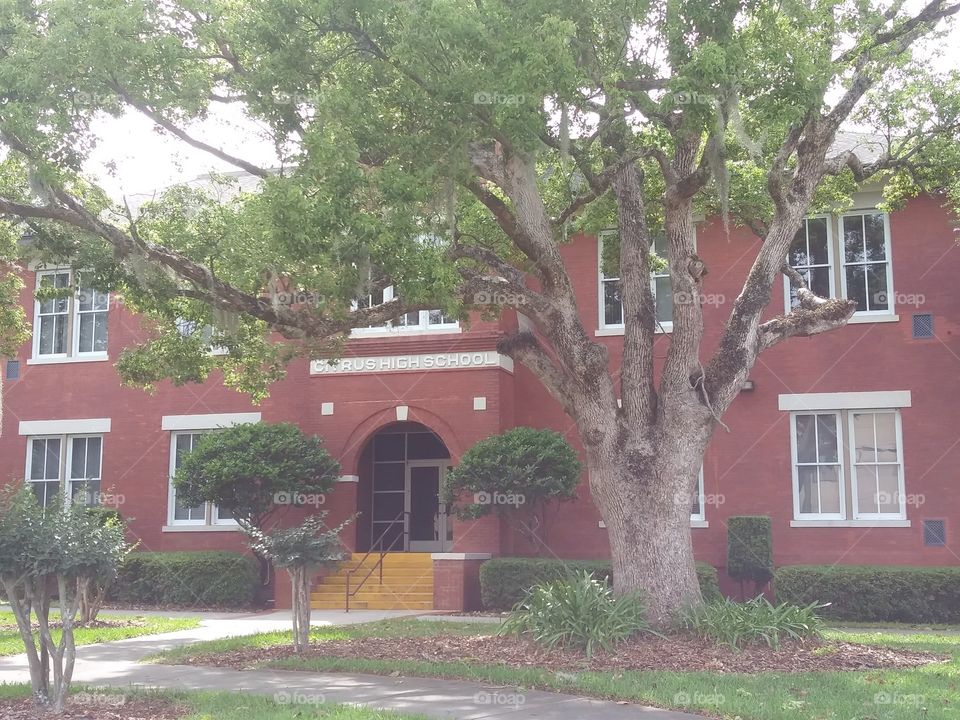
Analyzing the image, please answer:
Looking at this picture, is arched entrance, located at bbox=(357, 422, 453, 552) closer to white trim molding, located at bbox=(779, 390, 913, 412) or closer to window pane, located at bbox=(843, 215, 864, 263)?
white trim molding, located at bbox=(779, 390, 913, 412)

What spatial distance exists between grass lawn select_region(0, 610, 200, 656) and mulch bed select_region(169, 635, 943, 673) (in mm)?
2871

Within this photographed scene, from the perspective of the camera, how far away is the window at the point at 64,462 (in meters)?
21.9

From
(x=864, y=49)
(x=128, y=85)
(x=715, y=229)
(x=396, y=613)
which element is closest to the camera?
(x=128, y=85)

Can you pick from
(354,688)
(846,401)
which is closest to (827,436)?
(846,401)

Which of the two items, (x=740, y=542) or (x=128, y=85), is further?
(x=740, y=542)

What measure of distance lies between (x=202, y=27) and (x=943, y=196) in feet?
42.2

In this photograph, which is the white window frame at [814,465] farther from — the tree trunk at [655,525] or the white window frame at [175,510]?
the white window frame at [175,510]

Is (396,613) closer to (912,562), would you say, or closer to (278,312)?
(278,312)

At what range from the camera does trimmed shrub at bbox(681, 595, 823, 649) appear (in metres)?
11.0

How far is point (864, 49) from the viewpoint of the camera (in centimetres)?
1247

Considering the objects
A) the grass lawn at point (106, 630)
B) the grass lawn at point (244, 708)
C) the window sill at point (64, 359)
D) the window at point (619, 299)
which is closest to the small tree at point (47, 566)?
the grass lawn at point (244, 708)

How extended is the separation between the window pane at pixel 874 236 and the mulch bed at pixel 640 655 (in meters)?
8.99

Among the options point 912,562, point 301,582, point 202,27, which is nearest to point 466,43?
point 202,27

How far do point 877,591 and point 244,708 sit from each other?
11.2 metres
